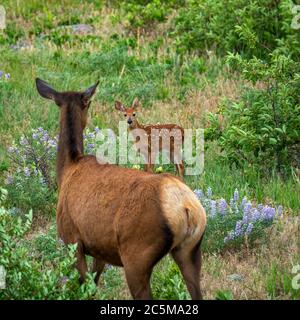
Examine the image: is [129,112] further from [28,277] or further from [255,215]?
[28,277]

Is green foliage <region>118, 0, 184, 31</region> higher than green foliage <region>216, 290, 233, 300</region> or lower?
higher

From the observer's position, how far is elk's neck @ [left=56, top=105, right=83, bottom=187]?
9.09m

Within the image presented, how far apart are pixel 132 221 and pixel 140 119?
7232 millimetres

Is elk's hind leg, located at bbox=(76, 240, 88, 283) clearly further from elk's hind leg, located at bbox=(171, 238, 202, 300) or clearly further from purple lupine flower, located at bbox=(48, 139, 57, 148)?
purple lupine flower, located at bbox=(48, 139, 57, 148)

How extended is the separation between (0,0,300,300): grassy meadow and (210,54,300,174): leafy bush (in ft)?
0.16

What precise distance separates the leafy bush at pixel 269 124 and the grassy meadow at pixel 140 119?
48mm

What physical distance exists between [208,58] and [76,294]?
32.1 feet

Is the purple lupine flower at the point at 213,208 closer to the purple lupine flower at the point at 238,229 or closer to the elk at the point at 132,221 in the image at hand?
the purple lupine flower at the point at 238,229

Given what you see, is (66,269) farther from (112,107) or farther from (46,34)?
(46,34)

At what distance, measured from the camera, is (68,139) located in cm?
917

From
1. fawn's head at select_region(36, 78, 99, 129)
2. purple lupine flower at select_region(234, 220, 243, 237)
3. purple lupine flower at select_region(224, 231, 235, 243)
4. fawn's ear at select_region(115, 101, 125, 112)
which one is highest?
fawn's head at select_region(36, 78, 99, 129)

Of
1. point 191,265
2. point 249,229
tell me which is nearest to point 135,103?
point 249,229

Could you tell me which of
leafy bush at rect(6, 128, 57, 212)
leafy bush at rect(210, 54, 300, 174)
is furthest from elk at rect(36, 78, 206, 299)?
leafy bush at rect(210, 54, 300, 174)

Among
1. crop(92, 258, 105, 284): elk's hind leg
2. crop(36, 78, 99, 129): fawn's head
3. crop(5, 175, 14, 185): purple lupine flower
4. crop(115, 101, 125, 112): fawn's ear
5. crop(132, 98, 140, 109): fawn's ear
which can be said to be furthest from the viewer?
crop(132, 98, 140, 109): fawn's ear
